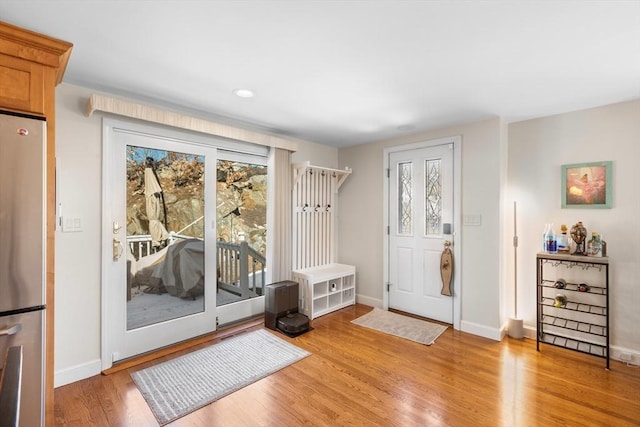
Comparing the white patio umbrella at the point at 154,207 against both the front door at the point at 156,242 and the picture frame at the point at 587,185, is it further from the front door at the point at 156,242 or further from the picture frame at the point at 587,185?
the picture frame at the point at 587,185

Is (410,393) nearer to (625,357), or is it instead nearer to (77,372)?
(625,357)

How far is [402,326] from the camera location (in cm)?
344

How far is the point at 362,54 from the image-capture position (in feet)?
6.23

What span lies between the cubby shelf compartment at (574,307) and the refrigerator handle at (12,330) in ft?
12.6

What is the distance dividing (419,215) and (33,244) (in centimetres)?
352

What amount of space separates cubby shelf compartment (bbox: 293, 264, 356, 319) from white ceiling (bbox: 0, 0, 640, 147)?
2.00 m

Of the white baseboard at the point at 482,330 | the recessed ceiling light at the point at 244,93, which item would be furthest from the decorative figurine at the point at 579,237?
the recessed ceiling light at the point at 244,93

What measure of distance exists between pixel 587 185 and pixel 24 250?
427cm

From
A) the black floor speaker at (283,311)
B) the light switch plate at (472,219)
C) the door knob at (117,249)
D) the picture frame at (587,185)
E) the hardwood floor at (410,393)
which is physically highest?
the picture frame at (587,185)

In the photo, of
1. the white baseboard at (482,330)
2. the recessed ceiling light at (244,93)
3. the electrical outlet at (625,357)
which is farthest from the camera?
the white baseboard at (482,330)

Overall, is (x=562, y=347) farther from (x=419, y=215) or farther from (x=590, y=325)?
(x=419, y=215)

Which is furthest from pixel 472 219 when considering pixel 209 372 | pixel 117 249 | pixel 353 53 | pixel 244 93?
pixel 117 249

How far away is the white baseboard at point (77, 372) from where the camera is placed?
7.35 feet

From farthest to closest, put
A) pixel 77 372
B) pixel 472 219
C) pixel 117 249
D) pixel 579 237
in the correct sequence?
pixel 472 219 < pixel 579 237 < pixel 117 249 < pixel 77 372
